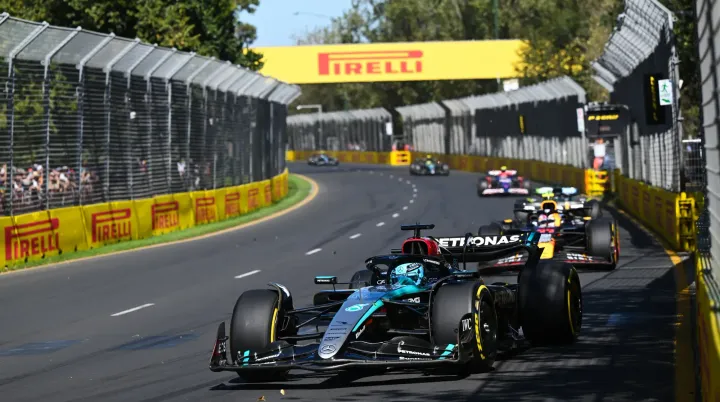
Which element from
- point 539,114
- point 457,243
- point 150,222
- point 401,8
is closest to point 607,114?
point 539,114

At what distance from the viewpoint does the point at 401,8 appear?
4764 inches

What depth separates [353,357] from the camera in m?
9.73

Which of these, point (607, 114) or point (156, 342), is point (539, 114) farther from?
point (156, 342)

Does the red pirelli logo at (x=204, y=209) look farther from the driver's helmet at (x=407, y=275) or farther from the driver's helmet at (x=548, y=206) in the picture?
the driver's helmet at (x=407, y=275)

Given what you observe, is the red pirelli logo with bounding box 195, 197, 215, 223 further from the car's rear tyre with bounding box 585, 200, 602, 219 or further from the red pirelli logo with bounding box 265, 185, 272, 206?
the car's rear tyre with bounding box 585, 200, 602, 219

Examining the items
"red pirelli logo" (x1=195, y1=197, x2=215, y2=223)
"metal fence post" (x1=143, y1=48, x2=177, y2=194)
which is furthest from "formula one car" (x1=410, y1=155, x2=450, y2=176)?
"metal fence post" (x1=143, y1=48, x2=177, y2=194)

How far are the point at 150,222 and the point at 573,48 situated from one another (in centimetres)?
5820

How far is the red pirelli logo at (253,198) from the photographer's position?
39500mm

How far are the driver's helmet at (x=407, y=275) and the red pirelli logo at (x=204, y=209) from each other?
74.4ft

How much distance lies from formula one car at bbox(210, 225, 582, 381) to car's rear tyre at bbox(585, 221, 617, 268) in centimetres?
699

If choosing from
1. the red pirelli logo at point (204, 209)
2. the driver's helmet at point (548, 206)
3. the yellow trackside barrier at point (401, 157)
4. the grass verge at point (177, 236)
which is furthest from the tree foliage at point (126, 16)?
Result: the yellow trackside barrier at point (401, 157)

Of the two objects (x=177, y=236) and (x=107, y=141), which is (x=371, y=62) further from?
(x=107, y=141)

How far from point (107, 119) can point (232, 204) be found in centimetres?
887

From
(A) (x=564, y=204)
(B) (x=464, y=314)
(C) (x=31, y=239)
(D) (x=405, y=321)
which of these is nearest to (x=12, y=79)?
(C) (x=31, y=239)
